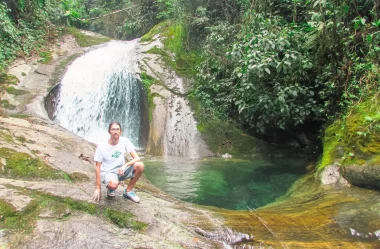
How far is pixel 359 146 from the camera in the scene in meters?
5.59

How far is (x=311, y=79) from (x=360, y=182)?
13.1ft

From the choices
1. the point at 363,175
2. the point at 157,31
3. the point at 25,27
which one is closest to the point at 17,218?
the point at 363,175

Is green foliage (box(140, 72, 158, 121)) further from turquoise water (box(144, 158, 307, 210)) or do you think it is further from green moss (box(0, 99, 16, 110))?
green moss (box(0, 99, 16, 110))

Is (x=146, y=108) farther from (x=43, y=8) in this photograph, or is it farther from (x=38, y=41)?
(x=43, y=8)

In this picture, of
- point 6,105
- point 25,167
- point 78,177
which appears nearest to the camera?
point 25,167

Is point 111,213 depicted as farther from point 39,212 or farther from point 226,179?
point 226,179

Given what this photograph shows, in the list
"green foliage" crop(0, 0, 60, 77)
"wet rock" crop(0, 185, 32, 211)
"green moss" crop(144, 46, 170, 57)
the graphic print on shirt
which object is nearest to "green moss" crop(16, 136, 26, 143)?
"wet rock" crop(0, 185, 32, 211)

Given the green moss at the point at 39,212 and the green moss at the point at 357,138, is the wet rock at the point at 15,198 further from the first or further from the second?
the green moss at the point at 357,138

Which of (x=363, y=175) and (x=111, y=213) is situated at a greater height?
(x=363, y=175)

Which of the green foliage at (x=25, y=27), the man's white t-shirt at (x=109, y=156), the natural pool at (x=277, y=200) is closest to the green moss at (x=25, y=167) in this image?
the man's white t-shirt at (x=109, y=156)

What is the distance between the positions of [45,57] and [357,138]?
1232 cm

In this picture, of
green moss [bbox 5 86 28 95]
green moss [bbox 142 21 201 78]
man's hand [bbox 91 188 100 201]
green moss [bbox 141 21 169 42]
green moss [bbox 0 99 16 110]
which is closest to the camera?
man's hand [bbox 91 188 100 201]

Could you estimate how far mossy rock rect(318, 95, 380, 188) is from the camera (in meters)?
5.16

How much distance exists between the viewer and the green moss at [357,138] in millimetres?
5395
